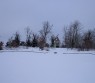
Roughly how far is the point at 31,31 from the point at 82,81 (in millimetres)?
47769

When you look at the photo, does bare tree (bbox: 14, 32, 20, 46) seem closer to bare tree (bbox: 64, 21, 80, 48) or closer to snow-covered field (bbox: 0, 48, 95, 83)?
bare tree (bbox: 64, 21, 80, 48)

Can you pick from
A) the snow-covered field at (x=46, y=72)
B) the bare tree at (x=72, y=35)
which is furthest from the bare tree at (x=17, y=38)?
the snow-covered field at (x=46, y=72)

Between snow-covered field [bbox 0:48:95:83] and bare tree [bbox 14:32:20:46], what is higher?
bare tree [bbox 14:32:20:46]

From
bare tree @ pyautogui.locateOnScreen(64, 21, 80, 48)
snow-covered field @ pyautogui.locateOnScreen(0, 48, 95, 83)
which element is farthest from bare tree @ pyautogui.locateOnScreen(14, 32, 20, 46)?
snow-covered field @ pyautogui.locateOnScreen(0, 48, 95, 83)

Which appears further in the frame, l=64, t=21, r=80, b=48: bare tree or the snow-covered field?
l=64, t=21, r=80, b=48: bare tree

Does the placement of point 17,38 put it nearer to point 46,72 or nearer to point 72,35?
point 72,35

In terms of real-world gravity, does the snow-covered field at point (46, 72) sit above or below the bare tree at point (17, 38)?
below

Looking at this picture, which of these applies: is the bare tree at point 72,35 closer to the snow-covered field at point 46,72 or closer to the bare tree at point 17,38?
the bare tree at point 17,38

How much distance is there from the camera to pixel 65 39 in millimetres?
47531

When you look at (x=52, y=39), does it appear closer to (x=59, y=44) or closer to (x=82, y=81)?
(x=59, y=44)

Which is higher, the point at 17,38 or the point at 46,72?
the point at 17,38

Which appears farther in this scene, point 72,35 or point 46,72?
point 72,35

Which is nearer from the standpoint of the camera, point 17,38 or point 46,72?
point 46,72

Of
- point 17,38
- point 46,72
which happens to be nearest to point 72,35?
point 17,38
